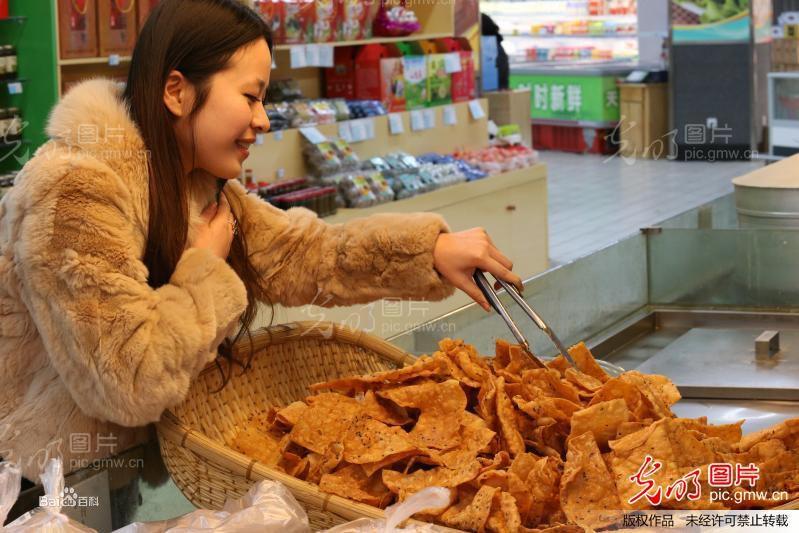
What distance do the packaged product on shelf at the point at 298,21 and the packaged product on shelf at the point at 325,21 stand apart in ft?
0.09

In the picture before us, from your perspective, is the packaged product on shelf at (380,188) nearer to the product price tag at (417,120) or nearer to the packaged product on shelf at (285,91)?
the packaged product on shelf at (285,91)

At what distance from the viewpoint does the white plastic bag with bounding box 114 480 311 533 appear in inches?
55.1

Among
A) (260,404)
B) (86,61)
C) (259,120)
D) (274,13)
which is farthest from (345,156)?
(259,120)

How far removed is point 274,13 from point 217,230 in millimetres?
3571

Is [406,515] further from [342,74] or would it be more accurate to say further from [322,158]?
[342,74]

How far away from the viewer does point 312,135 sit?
5402 mm

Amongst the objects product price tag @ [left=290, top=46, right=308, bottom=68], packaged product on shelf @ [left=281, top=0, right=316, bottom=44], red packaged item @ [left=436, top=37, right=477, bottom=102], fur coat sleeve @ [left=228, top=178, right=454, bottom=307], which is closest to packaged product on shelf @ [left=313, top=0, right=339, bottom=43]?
packaged product on shelf @ [left=281, top=0, right=316, bottom=44]

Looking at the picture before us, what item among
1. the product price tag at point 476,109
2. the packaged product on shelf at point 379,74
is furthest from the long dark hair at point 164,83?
the product price tag at point 476,109

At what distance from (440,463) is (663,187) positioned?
8546 mm

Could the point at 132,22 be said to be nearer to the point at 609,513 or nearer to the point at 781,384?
the point at 781,384

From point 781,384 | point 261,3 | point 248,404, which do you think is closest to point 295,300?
point 248,404

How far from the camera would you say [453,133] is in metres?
6.66

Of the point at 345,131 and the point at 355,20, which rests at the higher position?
the point at 355,20

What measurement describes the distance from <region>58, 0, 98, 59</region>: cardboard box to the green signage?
784 centimetres
